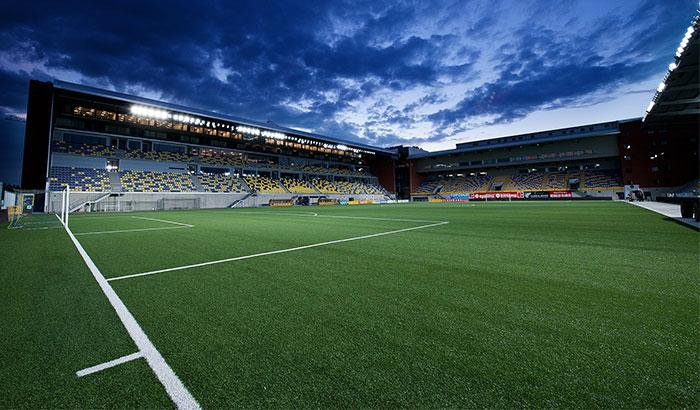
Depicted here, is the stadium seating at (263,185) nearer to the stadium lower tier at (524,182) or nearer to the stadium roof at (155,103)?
the stadium roof at (155,103)

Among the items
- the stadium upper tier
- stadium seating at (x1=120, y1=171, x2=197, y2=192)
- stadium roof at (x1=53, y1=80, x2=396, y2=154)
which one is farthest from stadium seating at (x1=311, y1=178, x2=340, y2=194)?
stadium seating at (x1=120, y1=171, x2=197, y2=192)

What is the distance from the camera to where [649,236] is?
7.76 m

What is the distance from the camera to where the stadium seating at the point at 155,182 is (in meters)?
36.2

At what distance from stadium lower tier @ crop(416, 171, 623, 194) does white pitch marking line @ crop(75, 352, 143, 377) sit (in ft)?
203

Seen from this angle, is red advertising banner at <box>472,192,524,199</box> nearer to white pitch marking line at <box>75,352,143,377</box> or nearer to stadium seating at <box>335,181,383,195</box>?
stadium seating at <box>335,181,383,195</box>

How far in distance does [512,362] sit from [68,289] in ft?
17.6

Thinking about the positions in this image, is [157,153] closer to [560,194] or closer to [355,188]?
[355,188]

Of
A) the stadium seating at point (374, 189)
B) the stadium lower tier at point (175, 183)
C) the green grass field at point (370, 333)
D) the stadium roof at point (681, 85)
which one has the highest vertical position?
the stadium roof at point (681, 85)

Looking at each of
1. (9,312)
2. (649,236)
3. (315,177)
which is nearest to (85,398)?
(9,312)

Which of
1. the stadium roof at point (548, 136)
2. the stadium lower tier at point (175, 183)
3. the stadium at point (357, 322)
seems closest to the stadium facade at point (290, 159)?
the stadium lower tier at point (175, 183)

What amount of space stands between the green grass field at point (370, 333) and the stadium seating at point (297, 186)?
48157 mm

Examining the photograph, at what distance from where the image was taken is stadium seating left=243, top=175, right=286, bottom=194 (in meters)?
48.1

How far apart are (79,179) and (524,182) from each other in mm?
69426

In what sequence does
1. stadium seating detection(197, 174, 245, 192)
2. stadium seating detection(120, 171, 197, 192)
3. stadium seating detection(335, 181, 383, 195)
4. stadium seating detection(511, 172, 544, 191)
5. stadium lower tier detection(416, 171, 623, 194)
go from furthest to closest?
stadium seating detection(335, 181, 383, 195) → stadium seating detection(511, 172, 544, 191) → stadium lower tier detection(416, 171, 623, 194) → stadium seating detection(197, 174, 245, 192) → stadium seating detection(120, 171, 197, 192)
